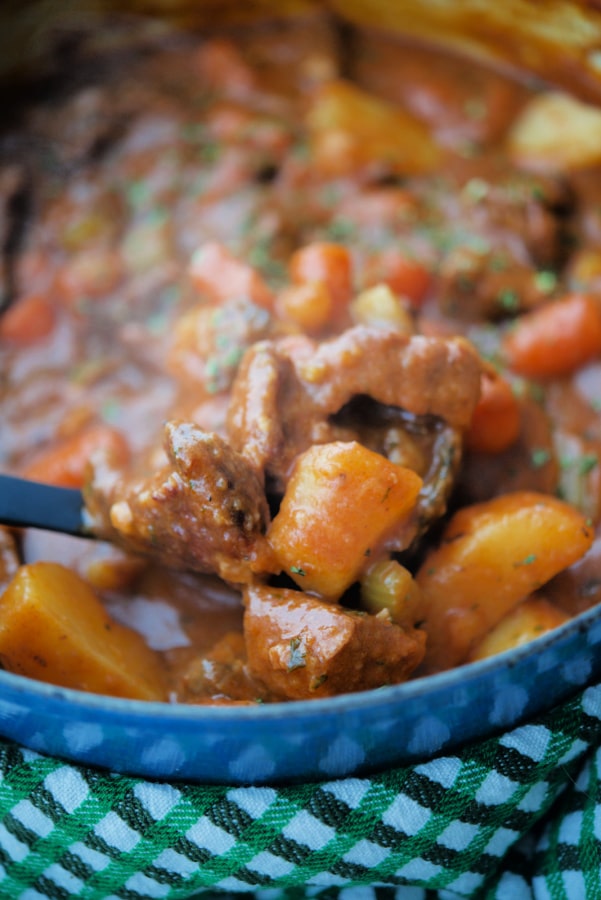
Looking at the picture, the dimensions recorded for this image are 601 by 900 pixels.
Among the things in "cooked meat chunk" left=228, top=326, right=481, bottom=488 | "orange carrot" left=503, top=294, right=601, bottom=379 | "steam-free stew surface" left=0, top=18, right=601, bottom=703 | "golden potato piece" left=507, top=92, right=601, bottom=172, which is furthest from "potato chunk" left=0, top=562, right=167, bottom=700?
"golden potato piece" left=507, top=92, right=601, bottom=172

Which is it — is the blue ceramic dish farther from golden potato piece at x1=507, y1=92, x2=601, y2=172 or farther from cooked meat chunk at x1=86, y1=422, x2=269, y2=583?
golden potato piece at x1=507, y1=92, x2=601, y2=172

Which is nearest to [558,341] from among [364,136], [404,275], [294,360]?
[404,275]

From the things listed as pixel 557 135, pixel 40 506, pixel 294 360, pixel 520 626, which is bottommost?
pixel 520 626

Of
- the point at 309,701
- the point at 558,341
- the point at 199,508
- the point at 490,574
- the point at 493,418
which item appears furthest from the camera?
the point at 558,341

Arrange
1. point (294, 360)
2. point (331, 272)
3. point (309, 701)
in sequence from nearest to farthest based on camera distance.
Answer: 1. point (309, 701)
2. point (294, 360)
3. point (331, 272)

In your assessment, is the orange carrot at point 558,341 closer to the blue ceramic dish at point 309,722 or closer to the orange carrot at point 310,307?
the orange carrot at point 310,307

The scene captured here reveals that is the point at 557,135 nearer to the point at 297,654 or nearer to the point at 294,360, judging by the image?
the point at 294,360


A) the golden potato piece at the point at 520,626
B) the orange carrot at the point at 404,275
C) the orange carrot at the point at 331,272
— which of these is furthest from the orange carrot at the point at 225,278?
the golden potato piece at the point at 520,626
